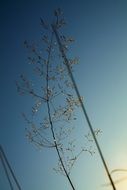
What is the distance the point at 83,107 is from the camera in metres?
12.0

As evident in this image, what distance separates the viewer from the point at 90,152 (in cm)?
1221

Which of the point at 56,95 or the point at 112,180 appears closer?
the point at 112,180

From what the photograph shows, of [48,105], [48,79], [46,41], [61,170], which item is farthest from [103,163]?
[46,41]

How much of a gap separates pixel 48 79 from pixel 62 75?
1.73 feet

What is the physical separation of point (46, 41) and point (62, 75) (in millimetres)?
1405

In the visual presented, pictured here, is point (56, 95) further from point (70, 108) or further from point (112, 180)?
point (112, 180)

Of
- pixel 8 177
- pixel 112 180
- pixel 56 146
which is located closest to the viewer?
pixel 112 180

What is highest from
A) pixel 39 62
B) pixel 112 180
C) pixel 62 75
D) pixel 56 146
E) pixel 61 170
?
pixel 39 62

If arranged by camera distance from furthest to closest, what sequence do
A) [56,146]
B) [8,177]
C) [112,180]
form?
[8,177] < [56,146] < [112,180]

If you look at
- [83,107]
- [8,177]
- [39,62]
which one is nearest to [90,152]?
[83,107]

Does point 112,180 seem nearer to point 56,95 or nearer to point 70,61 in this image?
point 56,95

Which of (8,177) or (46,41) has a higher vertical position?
(46,41)

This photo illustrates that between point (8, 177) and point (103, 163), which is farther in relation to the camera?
point (8, 177)

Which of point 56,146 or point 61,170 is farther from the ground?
point 56,146
